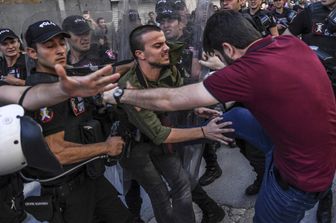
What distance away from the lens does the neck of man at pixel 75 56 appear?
9.01 ft

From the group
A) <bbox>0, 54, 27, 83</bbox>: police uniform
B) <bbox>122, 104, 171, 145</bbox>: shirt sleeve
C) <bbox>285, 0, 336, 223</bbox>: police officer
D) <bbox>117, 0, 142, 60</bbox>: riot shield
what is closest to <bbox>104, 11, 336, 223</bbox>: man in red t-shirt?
<bbox>122, 104, 171, 145</bbox>: shirt sleeve

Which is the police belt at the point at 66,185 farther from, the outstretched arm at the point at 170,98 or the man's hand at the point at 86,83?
the man's hand at the point at 86,83

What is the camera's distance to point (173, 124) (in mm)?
2674

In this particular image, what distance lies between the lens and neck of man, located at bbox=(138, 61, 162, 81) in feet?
8.23

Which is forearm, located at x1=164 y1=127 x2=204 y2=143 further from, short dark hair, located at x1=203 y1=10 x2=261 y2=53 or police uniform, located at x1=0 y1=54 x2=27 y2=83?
police uniform, located at x1=0 y1=54 x2=27 y2=83

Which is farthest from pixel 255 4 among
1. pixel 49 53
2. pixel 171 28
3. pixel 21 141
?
pixel 21 141

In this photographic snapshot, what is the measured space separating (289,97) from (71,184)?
1.27 m

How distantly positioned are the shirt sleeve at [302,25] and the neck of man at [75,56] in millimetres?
2119

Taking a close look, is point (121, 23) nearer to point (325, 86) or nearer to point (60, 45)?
Result: point (60, 45)

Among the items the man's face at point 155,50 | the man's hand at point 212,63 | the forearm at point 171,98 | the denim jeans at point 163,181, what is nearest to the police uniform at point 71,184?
the denim jeans at point 163,181

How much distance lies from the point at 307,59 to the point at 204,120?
105 centimetres

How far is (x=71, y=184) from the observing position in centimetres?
222

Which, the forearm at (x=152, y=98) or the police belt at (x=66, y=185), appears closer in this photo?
the forearm at (x=152, y=98)

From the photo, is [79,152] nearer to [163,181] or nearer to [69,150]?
[69,150]
